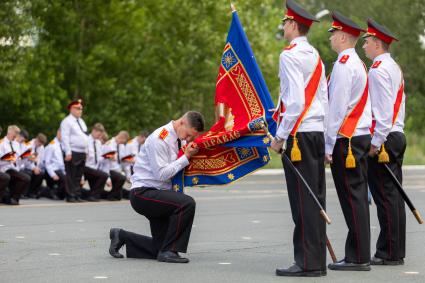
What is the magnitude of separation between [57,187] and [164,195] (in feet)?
41.2

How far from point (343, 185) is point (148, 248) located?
79.7 inches

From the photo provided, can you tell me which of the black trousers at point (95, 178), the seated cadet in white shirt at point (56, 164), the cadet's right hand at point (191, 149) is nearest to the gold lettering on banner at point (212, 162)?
the cadet's right hand at point (191, 149)

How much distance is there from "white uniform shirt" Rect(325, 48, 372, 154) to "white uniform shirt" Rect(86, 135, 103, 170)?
39.1 ft

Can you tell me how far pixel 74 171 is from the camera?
20547 mm

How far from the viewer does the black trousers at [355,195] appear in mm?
9445

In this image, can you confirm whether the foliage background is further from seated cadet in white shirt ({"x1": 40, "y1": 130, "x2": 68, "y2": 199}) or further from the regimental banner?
the regimental banner

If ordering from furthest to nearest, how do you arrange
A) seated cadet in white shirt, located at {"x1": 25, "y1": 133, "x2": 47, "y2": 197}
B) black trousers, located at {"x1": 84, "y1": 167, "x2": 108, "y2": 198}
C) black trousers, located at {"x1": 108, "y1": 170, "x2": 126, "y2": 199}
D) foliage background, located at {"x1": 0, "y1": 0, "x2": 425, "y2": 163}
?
1. foliage background, located at {"x1": 0, "y1": 0, "x2": 425, "y2": 163}
2. seated cadet in white shirt, located at {"x1": 25, "y1": 133, "x2": 47, "y2": 197}
3. black trousers, located at {"x1": 108, "y1": 170, "x2": 126, "y2": 199}
4. black trousers, located at {"x1": 84, "y1": 167, "x2": 108, "y2": 198}

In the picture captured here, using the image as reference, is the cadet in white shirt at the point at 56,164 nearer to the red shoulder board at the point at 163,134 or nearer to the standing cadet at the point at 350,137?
the red shoulder board at the point at 163,134

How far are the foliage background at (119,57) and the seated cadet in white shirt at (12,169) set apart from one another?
11.8 m

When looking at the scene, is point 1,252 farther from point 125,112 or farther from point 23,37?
point 125,112

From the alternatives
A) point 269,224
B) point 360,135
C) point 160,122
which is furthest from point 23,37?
point 360,135

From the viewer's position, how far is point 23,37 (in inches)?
1289

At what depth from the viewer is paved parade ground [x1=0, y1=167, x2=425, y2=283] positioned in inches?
361

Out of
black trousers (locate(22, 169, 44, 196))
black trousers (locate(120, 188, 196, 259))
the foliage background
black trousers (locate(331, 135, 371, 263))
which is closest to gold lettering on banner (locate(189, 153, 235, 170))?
black trousers (locate(120, 188, 196, 259))
